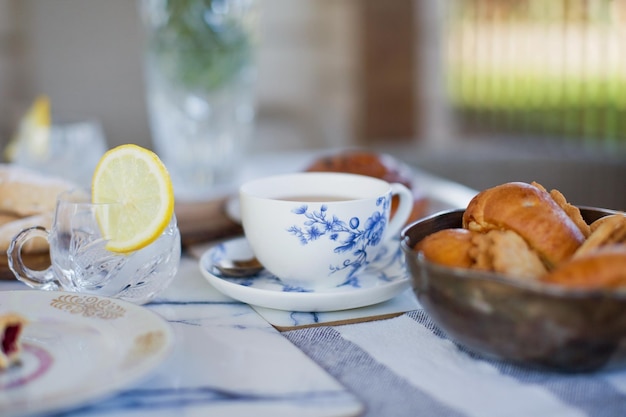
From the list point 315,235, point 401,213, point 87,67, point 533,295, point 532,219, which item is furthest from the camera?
point 87,67

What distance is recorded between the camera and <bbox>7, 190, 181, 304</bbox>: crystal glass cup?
2.52ft

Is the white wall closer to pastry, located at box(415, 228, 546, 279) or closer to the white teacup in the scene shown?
the white teacup

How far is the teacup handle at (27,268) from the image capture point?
77 cm

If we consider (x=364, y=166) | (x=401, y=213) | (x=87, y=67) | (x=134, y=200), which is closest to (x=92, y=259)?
(x=134, y=200)

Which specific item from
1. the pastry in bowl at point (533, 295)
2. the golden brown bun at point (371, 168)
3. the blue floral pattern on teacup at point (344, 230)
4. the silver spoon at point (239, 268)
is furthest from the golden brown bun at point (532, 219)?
the golden brown bun at point (371, 168)

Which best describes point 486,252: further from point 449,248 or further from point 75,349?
point 75,349

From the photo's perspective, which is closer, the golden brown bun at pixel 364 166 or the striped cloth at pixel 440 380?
the striped cloth at pixel 440 380

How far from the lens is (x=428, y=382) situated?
61 centimetres

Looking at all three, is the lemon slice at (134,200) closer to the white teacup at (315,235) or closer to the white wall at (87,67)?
the white teacup at (315,235)

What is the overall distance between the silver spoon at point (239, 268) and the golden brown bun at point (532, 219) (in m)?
0.26

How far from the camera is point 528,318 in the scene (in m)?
0.56

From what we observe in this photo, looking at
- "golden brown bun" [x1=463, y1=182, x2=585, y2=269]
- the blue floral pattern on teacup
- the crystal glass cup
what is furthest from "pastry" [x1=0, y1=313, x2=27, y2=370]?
"golden brown bun" [x1=463, y1=182, x2=585, y2=269]

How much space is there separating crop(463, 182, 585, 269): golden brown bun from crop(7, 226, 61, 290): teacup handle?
42 cm

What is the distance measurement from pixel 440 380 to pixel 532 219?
0.16 metres
